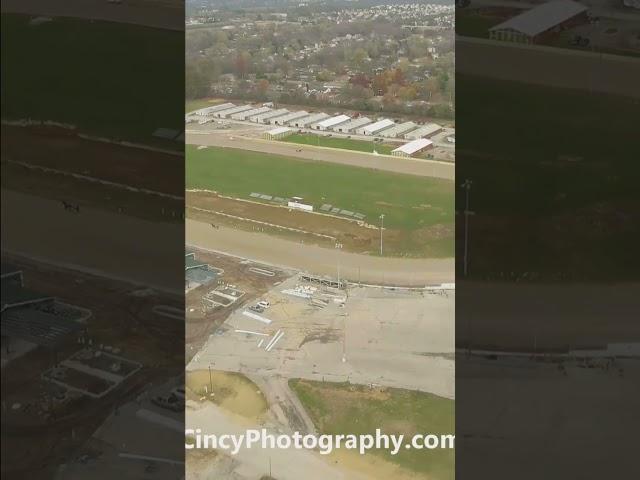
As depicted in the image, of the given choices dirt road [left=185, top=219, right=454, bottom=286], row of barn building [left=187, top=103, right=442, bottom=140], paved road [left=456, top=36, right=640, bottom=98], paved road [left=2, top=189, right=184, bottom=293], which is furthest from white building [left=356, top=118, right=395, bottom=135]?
paved road [left=2, top=189, right=184, bottom=293]

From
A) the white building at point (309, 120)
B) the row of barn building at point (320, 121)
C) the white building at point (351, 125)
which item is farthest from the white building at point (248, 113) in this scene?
the white building at point (351, 125)

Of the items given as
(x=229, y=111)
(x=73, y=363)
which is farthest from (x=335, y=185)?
(x=73, y=363)

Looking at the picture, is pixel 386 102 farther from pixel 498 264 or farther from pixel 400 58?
pixel 498 264

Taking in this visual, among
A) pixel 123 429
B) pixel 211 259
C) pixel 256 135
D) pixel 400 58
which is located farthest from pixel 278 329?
pixel 400 58

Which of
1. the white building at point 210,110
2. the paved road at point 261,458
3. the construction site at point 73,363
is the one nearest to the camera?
the construction site at point 73,363

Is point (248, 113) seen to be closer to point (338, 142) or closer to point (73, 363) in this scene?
point (338, 142)

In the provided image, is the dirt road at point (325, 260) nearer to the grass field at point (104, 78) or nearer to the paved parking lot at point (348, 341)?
the paved parking lot at point (348, 341)
